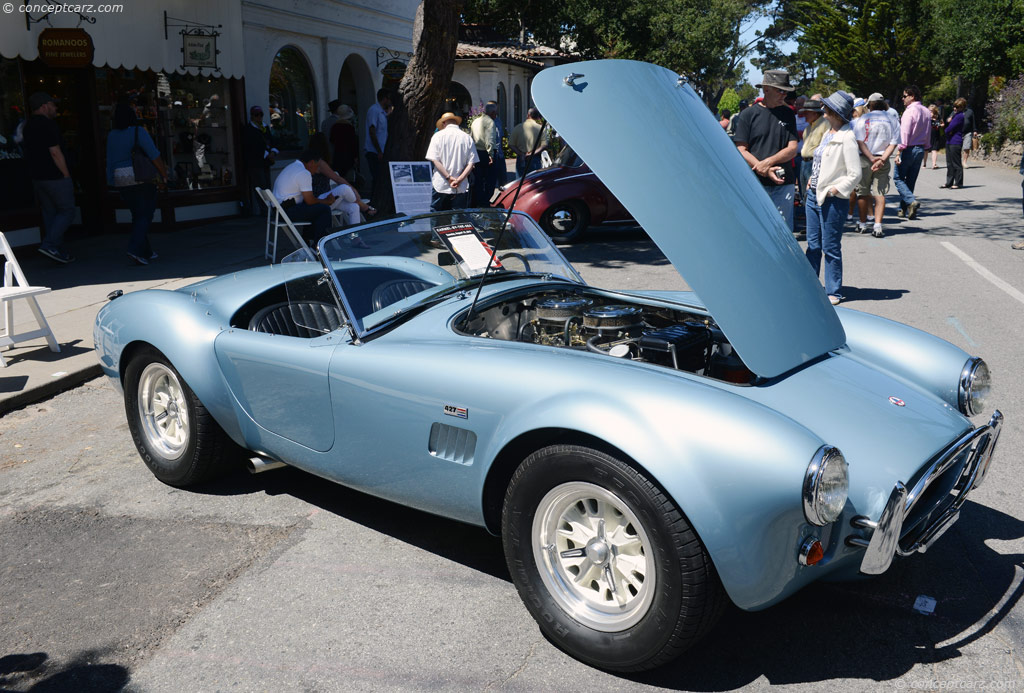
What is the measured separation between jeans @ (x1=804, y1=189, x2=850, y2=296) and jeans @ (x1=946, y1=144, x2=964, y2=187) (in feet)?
39.4

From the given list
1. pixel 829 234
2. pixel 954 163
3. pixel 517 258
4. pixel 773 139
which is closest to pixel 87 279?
pixel 517 258

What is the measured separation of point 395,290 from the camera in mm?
3816

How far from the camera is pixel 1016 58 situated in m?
27.5

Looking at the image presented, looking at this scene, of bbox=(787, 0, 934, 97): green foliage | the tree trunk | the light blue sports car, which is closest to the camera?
the light blue sports car

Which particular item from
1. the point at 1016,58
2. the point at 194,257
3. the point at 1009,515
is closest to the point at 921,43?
the point at 1016,58

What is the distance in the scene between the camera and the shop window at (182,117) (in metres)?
13.0

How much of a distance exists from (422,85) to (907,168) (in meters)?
8.27

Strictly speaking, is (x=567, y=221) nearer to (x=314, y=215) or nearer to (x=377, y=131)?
(x=377, y=131)

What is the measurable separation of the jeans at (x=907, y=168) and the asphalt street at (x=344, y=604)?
1036 centimetres

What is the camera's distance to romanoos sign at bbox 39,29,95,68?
10938 millimetres

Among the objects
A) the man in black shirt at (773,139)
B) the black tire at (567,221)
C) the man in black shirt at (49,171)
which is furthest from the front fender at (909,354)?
the man in black shirt at (49,171)

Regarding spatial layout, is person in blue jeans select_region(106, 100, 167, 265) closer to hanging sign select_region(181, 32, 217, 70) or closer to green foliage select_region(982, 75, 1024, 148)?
hanging sign select_region(181, 32, 217, 70)

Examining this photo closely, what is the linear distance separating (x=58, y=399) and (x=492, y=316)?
379 centimetres
